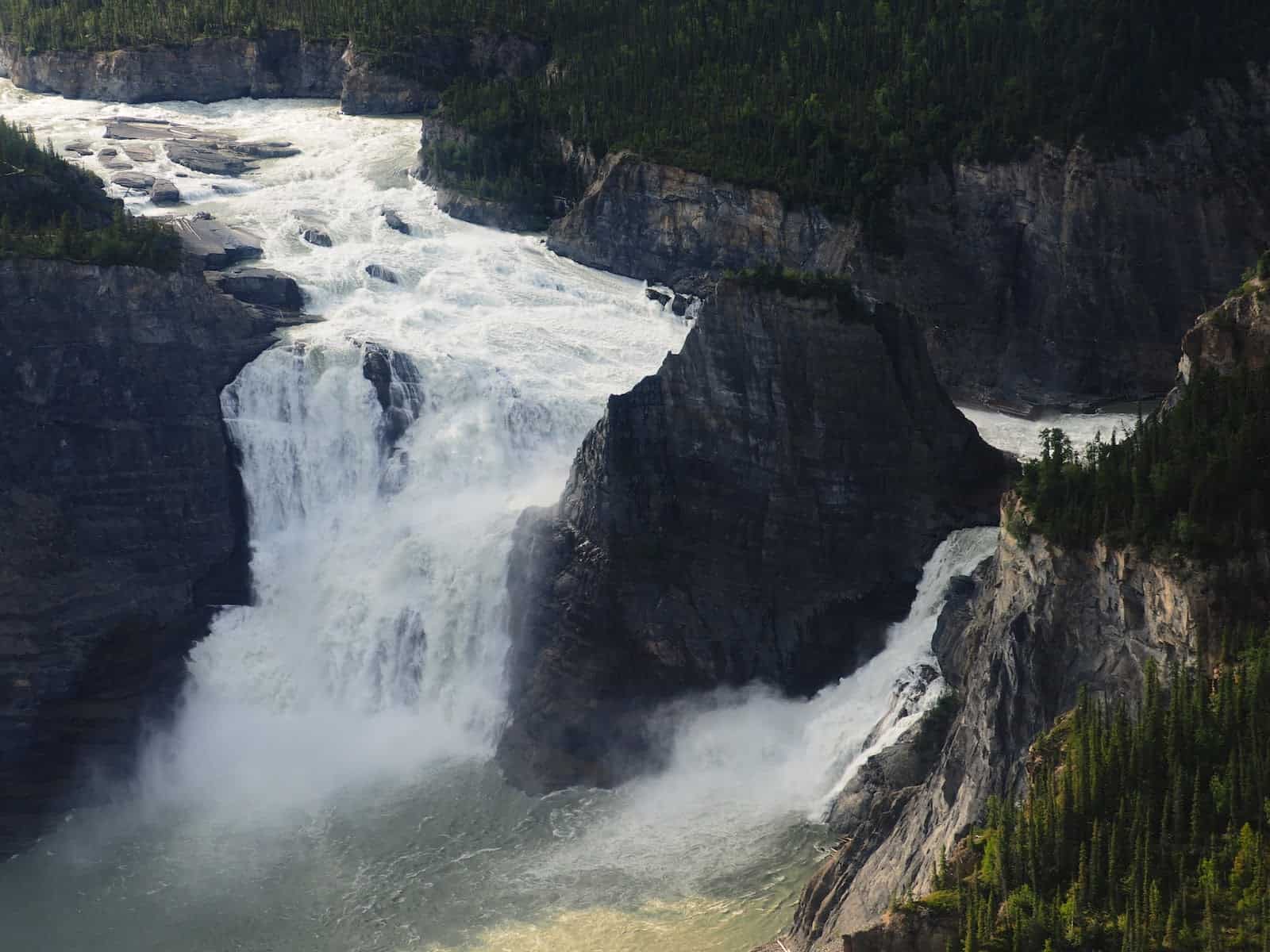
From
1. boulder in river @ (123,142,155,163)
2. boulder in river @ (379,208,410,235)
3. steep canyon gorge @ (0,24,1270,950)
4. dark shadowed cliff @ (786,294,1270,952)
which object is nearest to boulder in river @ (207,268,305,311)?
steep canyon gorge @ (0,24,1270,950)

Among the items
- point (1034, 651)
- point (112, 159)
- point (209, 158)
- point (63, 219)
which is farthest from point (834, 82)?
point (1034, 651)

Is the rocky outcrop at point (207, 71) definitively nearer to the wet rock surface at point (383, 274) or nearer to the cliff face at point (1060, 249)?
the wet rock surface at point (383, 274)

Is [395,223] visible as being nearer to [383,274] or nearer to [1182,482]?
[383,274]

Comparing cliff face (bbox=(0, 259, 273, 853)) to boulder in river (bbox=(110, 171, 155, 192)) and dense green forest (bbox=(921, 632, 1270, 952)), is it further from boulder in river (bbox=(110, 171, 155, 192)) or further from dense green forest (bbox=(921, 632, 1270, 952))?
dense green forest (bbox=(921, 632, 1270, 952))

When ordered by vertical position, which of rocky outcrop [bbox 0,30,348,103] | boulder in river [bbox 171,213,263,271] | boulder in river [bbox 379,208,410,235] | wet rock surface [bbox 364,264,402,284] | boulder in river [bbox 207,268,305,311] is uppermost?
rocky outcrop [bbox 0,30,348,103]

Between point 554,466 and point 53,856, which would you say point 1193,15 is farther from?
point 53,856

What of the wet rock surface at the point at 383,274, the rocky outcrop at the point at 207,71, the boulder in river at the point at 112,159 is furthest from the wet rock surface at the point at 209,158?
the wet rock surface at the point at 383,274

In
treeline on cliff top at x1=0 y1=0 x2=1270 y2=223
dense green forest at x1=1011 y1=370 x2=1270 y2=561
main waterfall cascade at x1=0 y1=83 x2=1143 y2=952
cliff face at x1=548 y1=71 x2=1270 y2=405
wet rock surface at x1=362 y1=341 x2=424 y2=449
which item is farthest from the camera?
treeline on cliff top at x1=0 y1=0 x2=1270 y2=223

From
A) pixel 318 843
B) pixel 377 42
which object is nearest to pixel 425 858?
pixel 318 843
